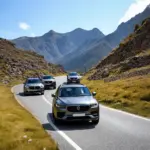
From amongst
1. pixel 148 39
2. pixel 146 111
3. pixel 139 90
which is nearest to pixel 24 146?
pixel 146 111

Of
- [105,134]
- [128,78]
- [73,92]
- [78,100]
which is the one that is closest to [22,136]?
[105,134]

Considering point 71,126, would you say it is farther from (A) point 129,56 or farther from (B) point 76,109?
(A) point 129,56

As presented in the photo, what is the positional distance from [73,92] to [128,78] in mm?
25691

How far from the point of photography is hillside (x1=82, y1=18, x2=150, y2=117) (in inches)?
873

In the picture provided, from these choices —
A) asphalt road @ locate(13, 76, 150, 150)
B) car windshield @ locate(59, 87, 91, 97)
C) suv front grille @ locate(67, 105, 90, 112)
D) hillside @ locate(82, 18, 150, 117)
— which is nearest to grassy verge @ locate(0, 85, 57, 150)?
asphalt road @ locate(13, 76, 150, 150)

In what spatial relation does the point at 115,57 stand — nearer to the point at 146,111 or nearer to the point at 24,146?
the point at 146,111

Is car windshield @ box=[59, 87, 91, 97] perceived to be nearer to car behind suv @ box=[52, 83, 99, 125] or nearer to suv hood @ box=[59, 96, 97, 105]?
suv hood @ box=[59, 96, 97, 105]

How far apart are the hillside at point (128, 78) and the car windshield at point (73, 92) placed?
148 inches

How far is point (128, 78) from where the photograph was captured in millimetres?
39875

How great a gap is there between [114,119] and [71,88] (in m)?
2.57

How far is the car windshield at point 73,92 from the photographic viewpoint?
14837 mm

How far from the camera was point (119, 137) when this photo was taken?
10.8 m

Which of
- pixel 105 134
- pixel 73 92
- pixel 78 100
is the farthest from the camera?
pixel 73 92

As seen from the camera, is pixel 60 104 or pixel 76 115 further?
pixel 60 104
